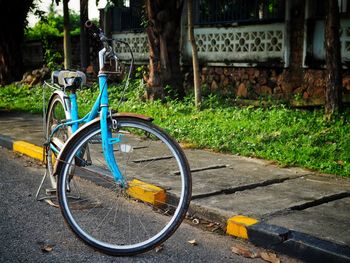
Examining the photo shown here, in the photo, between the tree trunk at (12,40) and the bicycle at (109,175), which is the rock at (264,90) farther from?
the tree trunk at (12,40)

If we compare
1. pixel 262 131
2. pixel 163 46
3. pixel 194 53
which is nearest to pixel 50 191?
pixel 262 131

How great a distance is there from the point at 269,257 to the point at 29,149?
4254 millimetres

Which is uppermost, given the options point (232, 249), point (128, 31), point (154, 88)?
point (128, 31)

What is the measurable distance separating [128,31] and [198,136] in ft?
26.8

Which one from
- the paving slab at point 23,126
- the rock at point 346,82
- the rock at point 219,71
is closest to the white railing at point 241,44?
the rock at point 219,71

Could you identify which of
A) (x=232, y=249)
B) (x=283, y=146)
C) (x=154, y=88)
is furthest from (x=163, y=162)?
(x=154, y=88)

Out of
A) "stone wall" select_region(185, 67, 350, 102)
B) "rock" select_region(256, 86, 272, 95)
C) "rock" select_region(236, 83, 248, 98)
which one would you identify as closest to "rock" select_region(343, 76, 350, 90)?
"stone wall" select_region(185, 67, 350, 102)

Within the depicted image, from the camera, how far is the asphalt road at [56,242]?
3469 millimetres

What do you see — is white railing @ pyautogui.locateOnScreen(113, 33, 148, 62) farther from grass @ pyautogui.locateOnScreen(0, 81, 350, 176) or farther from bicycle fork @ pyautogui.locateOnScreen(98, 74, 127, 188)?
bicycle fork @ pyautogui.locateOnScreen(98, 74, 127, 188)

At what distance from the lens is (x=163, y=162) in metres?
5.73

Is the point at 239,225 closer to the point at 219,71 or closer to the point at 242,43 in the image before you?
the point at 242,43

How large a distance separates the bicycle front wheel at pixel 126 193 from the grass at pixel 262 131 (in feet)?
4.71

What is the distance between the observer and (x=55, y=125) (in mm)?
4559

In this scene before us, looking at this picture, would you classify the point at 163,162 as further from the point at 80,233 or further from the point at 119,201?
the point at 80,233
